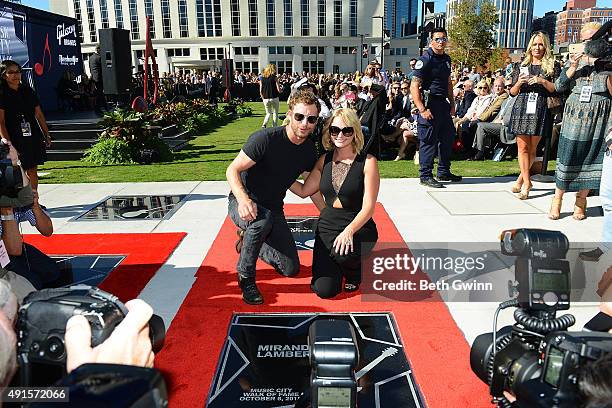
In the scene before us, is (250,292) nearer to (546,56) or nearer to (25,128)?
(25,128)

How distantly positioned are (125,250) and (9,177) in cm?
266

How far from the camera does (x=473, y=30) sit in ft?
153

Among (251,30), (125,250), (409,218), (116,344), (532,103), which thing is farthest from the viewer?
(251,30)

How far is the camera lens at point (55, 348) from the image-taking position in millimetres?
1299

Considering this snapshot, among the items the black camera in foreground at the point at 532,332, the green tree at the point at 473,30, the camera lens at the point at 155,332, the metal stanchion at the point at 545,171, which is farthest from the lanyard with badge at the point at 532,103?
the green tree at the point at 473,30

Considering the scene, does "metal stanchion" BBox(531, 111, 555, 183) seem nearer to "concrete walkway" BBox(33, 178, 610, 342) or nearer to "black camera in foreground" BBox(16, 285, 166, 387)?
"concrete walkway" BBox(33, 178, 610, 342)

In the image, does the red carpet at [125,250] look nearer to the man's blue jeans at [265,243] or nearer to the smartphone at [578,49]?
the man's blue jeans at [265,243]

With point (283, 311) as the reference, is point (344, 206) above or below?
above

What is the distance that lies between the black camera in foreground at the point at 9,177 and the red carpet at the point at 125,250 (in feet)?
5.10

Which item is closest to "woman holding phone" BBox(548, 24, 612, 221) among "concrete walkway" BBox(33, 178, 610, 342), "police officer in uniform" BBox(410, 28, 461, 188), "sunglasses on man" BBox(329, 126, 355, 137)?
"concrete walkway" BBox(33, 178, 610, 342)

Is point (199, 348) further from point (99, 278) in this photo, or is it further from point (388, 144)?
point (388, 144)

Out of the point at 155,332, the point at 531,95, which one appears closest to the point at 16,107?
the point at 155,332

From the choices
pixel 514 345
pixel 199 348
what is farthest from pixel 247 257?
pixel 514 345

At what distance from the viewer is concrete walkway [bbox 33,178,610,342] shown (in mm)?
4164
